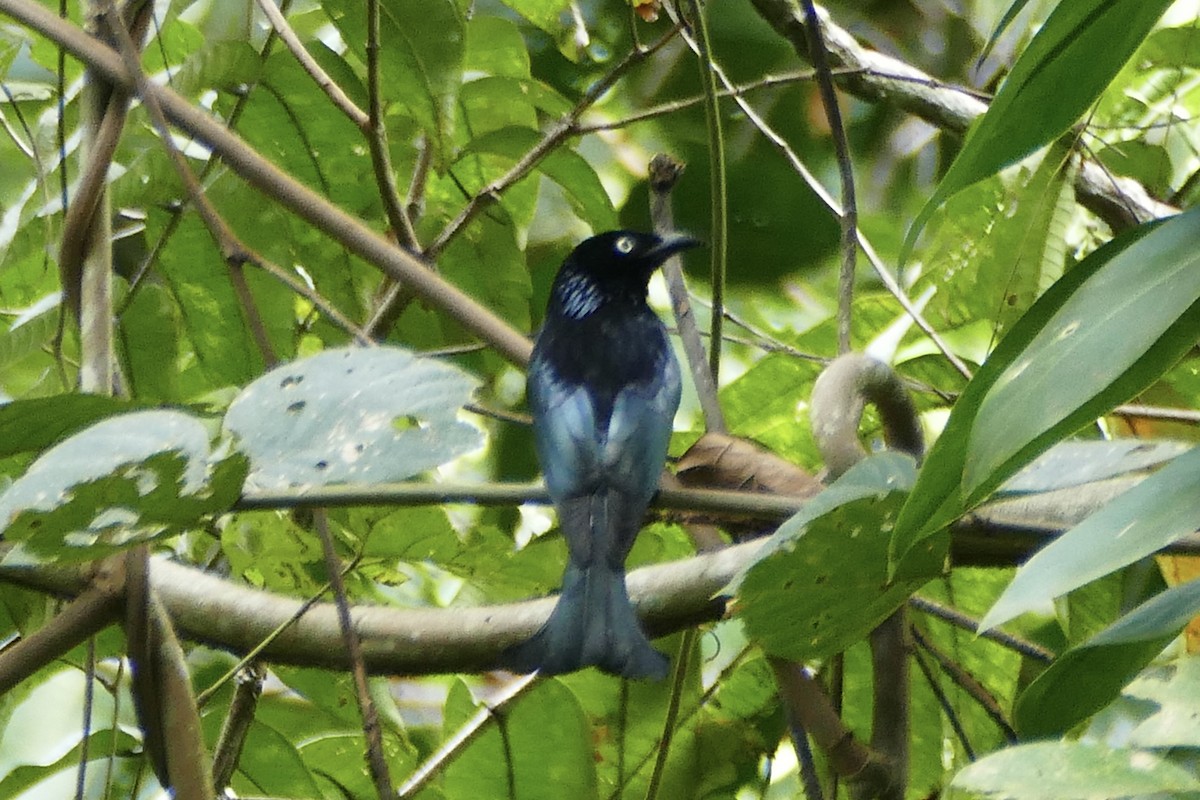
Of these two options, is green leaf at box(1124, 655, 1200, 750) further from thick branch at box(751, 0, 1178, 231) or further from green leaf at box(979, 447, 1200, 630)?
thick branch at box(751, 0, 1178, 231)

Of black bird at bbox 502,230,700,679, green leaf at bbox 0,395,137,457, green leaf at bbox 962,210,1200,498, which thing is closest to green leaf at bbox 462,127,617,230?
black bird at bbox 502,230,700,679

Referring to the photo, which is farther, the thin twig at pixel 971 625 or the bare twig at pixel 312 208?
the thin twig at pixel 971 625

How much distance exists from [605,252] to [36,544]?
1.78 meters

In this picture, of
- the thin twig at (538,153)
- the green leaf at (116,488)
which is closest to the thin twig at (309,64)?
the thin twig at (538,153)

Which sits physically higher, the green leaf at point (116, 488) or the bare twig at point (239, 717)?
the bare twig at point (239, 717)

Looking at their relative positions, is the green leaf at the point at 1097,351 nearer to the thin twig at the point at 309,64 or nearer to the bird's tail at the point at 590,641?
the bird's tail at the point at 590,641

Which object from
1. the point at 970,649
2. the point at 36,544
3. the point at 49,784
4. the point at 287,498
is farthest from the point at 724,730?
the point at 36,544

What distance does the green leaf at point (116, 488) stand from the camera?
3.02ft

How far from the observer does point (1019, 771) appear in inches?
34.9

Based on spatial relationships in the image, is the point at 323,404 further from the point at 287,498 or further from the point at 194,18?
the point at 194,18

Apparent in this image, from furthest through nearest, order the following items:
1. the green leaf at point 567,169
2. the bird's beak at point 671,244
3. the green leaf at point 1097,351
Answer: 1. the bird's beak at point 671,244
2. the green leaf at point 567,169
3. the green leaf at point 1097,351

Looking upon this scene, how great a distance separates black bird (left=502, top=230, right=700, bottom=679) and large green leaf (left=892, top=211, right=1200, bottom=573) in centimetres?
68

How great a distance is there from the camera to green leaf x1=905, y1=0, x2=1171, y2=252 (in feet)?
2.98

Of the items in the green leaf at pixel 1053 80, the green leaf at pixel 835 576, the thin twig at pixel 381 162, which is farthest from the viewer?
the thin twig at pixel 381 162
